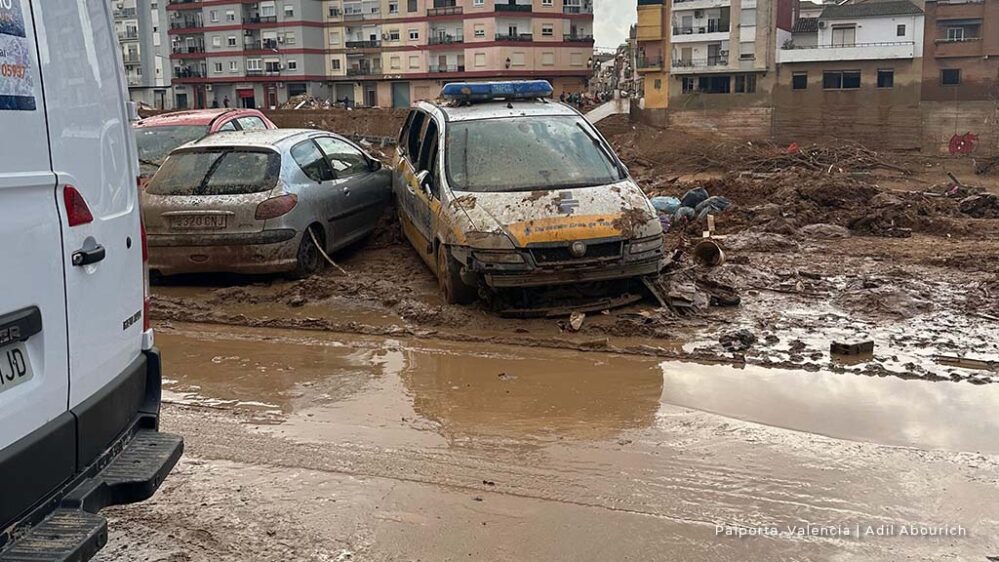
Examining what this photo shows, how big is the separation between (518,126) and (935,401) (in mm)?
4715

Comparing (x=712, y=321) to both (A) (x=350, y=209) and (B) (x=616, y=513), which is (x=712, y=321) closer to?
(B) (x=616, y=513)

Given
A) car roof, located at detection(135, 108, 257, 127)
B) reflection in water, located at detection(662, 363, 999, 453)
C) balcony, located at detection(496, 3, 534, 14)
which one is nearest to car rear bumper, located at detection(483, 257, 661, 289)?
reflection in water, located at detection(662, 363, 999, 453)

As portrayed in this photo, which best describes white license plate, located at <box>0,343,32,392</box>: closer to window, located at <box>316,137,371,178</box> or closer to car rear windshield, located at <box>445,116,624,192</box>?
car rear windshield, located at <box>445,116,624,192</box>

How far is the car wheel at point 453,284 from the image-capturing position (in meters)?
7.88

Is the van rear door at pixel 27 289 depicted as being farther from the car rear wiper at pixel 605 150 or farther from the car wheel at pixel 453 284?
the car rear wiper at pixel 605 150

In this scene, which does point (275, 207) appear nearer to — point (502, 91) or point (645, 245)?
point (502, 91)

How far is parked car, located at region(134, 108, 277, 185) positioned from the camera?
37.5 ft

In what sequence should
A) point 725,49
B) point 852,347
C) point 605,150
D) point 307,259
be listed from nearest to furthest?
point 852,347
point 605,150
point 307,259
point 725,49

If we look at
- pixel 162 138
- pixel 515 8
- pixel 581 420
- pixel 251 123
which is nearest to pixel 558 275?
pixel 581 420

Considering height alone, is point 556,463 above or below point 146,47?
below

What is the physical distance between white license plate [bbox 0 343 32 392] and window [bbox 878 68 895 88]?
56.4 meters

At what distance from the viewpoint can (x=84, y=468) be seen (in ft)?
10.4

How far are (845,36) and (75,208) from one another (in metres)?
58.1

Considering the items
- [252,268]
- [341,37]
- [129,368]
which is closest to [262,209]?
[252,268]
